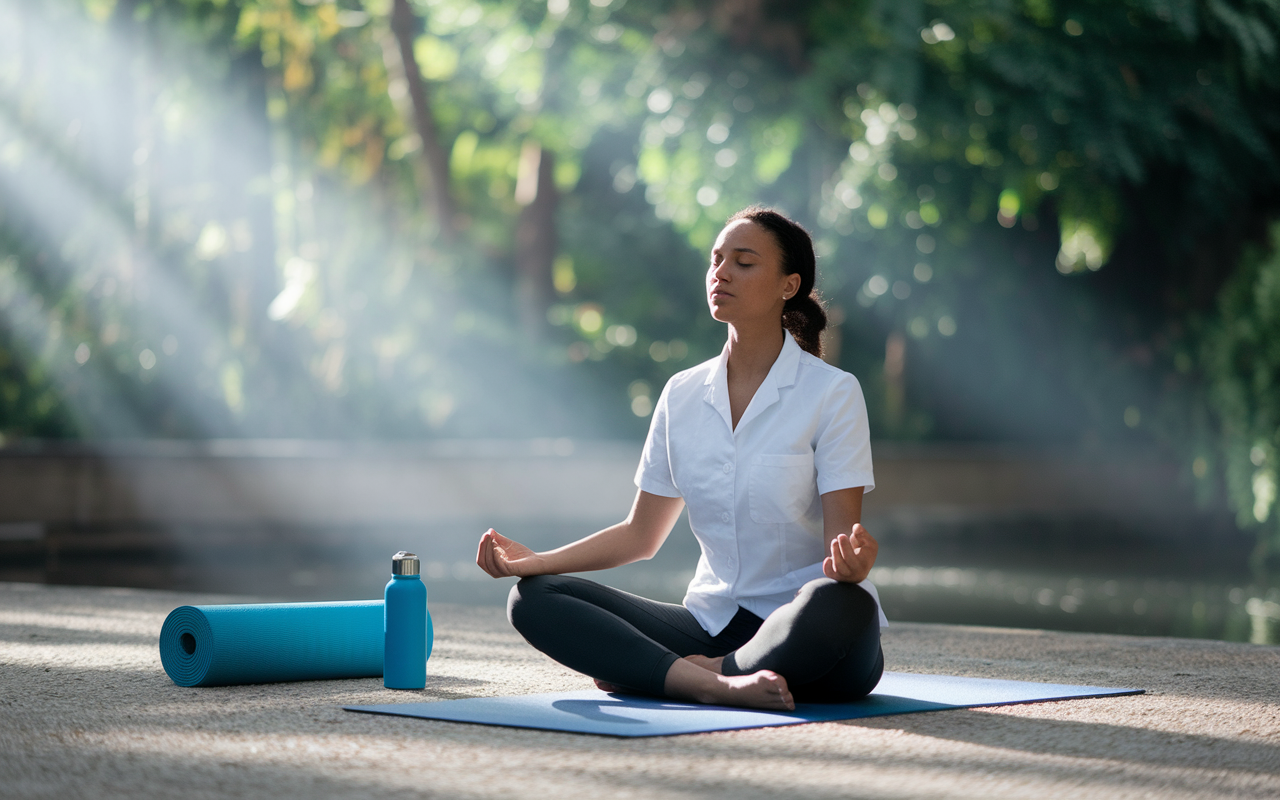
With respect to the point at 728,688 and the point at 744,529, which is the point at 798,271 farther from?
the point at 728,688

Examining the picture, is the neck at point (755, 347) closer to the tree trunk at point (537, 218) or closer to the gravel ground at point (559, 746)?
the gravel ground at point (559, 746)

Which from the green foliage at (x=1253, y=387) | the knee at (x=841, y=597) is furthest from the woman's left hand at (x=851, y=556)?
the green foliage at (x=1253, y=387)

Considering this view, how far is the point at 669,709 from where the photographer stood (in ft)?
10.1

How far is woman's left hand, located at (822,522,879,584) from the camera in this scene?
2.81 metres

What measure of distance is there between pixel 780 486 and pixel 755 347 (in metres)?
0.40

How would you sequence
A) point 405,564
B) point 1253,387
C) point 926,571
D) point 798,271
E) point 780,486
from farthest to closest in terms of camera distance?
point 1253,387
point 926,571
point 798,271
point 405,564
point 780,486

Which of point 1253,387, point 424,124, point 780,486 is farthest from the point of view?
point 424,124

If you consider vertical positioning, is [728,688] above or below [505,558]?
below

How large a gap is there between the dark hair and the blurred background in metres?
4.16

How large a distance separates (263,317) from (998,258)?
7.14 m

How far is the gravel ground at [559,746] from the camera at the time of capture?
2293mm

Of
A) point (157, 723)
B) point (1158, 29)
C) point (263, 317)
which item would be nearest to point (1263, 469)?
point (1158, 29)

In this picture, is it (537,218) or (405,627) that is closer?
(405,627)

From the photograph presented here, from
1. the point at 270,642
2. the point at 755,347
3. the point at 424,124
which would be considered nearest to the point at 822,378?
the point at 755,347
